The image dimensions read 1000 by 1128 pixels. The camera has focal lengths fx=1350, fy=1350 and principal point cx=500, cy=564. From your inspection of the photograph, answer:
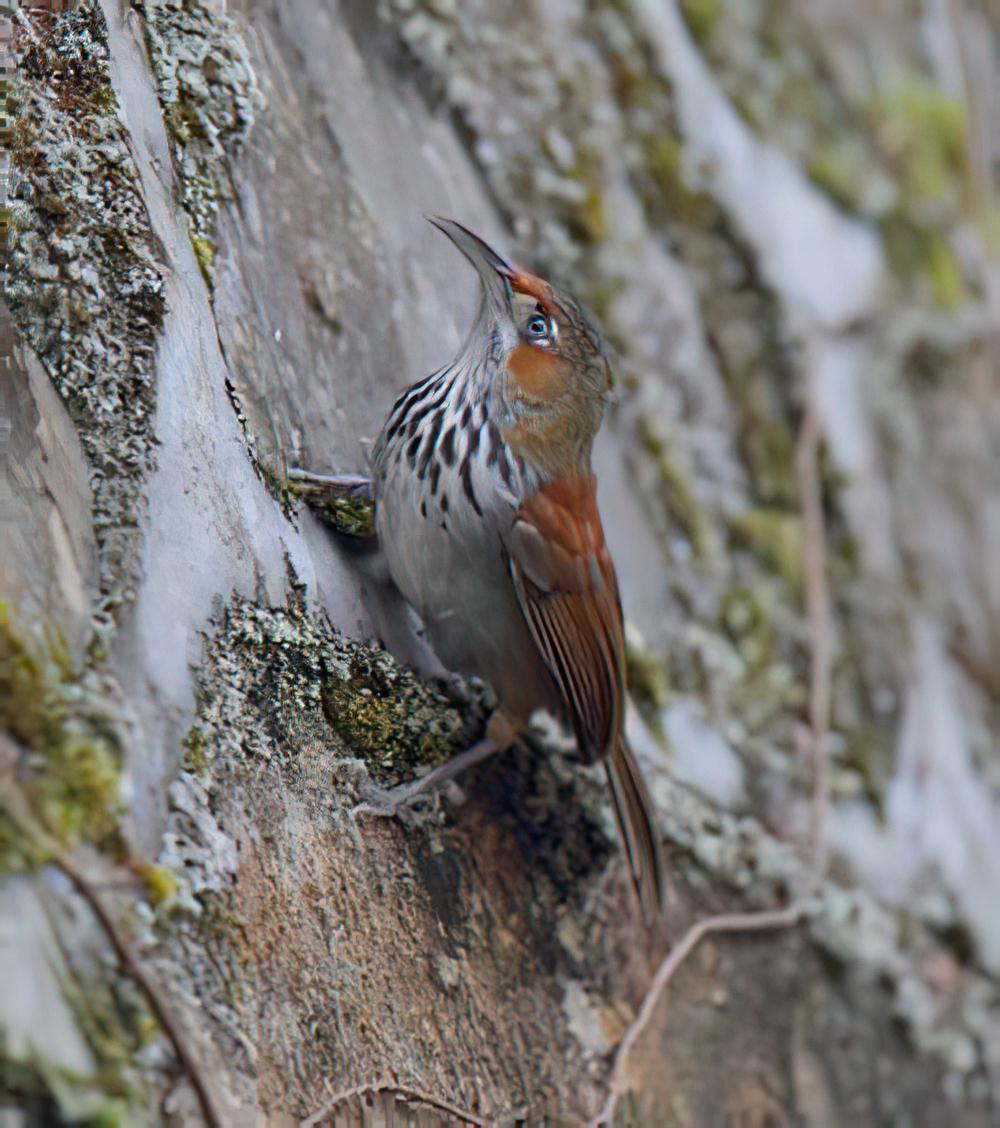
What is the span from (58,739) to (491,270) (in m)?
1.52

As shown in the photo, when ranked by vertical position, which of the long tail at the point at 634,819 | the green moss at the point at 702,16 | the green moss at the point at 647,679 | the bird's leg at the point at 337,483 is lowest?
the green moss at the point at 647,679

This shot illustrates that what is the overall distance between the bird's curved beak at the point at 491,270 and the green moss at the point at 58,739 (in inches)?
54.2

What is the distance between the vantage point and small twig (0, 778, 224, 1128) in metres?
1.76

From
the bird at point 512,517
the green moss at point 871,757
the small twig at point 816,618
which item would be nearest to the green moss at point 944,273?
the small twig at point 816,618

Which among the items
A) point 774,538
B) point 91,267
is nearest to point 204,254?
Answer: point 91,267

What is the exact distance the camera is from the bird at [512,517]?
2801 millimetres

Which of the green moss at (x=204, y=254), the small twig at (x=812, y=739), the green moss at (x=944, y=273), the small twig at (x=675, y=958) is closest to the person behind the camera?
the green moss at (x=204, y=254)

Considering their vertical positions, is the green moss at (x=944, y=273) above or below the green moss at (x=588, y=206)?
below

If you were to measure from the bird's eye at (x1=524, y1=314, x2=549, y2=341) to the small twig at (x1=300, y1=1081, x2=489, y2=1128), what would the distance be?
5.04ft

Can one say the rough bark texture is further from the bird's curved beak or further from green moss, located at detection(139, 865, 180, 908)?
the bird's curved beak

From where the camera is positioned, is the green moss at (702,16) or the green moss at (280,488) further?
the green moss at (702,16)

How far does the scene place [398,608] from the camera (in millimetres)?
2916

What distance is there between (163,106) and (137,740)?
126 centimetres

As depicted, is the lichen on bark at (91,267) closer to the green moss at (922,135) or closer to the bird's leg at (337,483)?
the bird's leg at (337,483)
